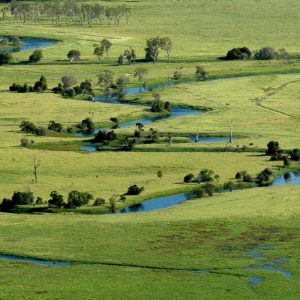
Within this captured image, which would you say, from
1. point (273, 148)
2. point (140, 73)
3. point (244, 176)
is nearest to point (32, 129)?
point (273, 148)

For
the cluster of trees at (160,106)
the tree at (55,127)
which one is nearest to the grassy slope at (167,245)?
the tree at (55,127)

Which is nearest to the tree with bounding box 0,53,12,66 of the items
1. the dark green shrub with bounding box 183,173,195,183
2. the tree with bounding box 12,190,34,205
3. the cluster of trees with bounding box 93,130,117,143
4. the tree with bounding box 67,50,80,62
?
the tree with bounding box 67,50,80,62

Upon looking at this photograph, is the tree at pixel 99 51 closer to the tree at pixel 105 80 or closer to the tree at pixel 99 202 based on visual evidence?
Answer: the tree at pixel 105 80

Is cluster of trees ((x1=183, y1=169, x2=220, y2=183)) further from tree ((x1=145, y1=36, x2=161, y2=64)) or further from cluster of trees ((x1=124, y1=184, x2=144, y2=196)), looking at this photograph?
tree ((x1=145, y1=36, x2=161, y2=64))

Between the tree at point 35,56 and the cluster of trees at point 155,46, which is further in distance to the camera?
the tree at point 35,56

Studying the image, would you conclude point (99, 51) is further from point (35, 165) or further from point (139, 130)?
point (35, 165)
